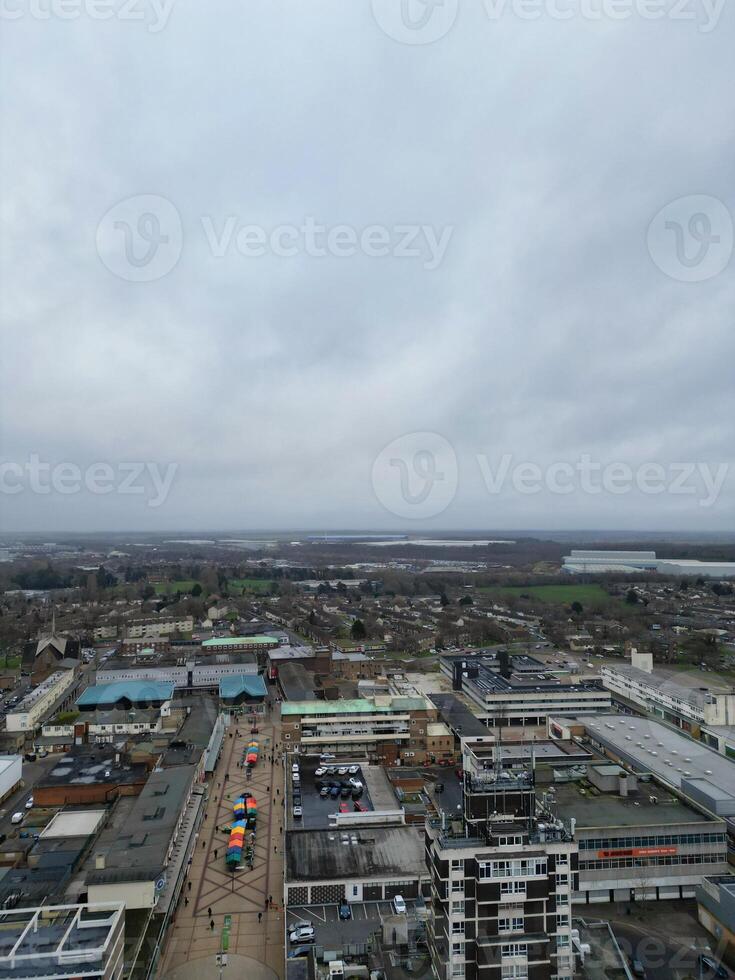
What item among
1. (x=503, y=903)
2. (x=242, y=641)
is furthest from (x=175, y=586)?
(x=503, y=903)

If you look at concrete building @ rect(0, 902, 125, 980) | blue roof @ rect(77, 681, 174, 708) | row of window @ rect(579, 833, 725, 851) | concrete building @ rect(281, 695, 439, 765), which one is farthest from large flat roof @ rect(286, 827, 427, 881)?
blue roof @ rect(77, 681, 174, 708)

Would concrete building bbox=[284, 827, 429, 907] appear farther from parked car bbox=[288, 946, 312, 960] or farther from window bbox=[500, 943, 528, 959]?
window bbox=[500, 943, 528, 959]

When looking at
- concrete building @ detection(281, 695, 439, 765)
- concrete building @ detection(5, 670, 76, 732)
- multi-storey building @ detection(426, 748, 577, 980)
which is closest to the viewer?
multi-storey building @ detection(426, 748, 577, 980)

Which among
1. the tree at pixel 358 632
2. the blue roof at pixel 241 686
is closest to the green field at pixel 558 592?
the tree at pixel 358 632

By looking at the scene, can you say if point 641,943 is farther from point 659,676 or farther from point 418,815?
point 659,676

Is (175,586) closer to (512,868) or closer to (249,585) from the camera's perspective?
(249,585)

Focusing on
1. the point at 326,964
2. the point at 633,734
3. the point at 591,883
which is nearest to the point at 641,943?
the point at 591,883
